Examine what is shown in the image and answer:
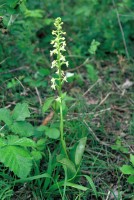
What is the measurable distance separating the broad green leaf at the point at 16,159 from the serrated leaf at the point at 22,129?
8.4 inches

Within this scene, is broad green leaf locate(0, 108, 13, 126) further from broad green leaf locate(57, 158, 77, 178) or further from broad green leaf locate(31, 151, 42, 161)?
broad green leaf locate(57, 158, 77, 178)

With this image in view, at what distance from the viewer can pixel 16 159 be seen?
80.1 inches

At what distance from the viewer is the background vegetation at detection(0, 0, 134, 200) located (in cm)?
228

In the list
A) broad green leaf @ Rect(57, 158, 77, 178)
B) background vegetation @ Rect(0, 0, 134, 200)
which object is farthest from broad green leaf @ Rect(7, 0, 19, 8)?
broad green leaf @ Rect(57, 158, 77, 178)

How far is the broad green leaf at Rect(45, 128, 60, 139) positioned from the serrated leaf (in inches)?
5.2

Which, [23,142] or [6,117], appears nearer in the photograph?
[23,142]

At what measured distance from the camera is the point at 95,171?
2.47m

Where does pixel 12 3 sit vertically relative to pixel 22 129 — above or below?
above

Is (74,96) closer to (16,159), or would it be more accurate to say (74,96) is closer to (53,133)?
(53,133)

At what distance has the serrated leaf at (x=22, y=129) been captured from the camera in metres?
2.26

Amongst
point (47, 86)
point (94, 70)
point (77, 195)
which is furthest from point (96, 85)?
point (77, 195)

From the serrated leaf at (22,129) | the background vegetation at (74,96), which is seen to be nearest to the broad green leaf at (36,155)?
the background vegetation at (74,96)

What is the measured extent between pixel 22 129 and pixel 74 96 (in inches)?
39.1

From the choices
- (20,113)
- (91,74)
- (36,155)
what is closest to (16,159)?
(36,155)
